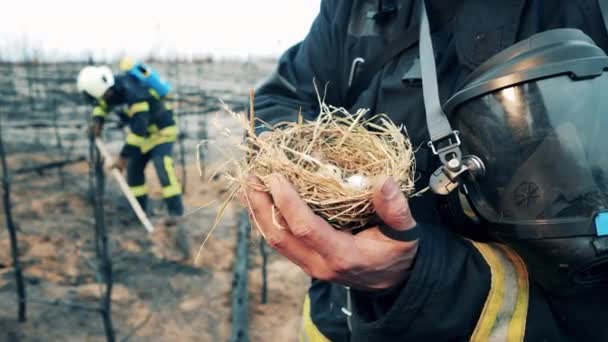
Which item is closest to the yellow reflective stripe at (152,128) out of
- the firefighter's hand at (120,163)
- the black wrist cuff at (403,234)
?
the firefighter's hand at (120,163)

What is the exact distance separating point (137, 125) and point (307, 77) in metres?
5.63

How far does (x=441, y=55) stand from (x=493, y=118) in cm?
31

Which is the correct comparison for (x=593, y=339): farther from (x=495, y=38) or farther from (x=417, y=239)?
(x=495, y=38)

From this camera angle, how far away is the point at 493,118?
3.31ft

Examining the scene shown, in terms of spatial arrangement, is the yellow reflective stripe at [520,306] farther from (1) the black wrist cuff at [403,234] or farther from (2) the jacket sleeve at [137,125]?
(2) the jacket sleeve at [137,125]

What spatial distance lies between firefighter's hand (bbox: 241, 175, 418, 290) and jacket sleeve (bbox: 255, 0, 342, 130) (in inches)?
21.6

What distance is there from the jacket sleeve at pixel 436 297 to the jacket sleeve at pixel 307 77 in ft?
2.05

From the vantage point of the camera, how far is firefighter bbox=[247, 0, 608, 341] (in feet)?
3.02

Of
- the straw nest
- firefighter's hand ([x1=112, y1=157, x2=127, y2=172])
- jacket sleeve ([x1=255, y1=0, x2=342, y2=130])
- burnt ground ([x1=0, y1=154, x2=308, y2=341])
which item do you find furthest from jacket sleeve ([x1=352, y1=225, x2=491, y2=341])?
firefighter's hand ([x1=112, y1=157, x2=127, y2=172])

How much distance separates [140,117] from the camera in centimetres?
666

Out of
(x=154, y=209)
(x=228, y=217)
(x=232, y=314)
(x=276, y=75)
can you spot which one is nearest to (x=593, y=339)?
(x=276, y=75)

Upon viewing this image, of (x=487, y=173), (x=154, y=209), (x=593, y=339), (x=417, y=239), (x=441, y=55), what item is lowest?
(x=154, y=209)

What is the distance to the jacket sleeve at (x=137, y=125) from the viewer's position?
6.61 m

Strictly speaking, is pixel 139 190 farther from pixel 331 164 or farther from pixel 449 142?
pixel 449 142
